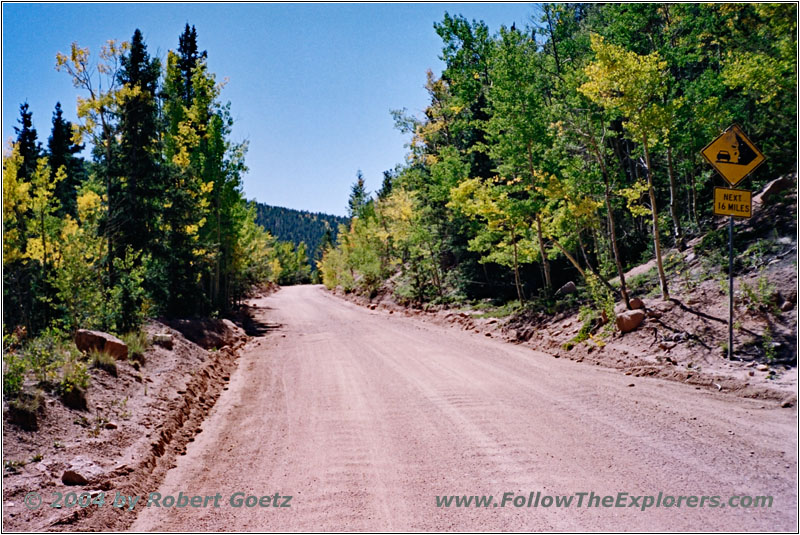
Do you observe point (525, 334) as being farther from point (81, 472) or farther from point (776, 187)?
point (81, 472)

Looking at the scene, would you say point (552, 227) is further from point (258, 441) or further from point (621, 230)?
point (258, 441)

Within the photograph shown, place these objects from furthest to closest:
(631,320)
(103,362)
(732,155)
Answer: (631,320) < (732,155) < (103,362)

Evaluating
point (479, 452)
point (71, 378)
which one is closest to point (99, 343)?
point (71, 378)

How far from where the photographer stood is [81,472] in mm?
4922

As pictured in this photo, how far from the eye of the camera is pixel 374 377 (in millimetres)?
10273

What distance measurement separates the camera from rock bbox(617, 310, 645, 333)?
11109 mm

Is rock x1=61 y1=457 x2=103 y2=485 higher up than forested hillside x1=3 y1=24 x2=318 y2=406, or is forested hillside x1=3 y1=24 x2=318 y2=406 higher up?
forested hillside x1=3 y1=24 x2=318 y2=406

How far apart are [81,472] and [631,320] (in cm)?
1075

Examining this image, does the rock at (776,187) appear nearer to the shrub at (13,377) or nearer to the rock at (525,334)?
the rock at (525,334)

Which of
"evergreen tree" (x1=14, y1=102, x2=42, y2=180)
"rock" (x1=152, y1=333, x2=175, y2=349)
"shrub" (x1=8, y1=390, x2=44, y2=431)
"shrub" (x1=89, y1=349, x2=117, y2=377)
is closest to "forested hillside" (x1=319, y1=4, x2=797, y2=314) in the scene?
"rock" (x1=152, y1=333, x2=175, y2=349)

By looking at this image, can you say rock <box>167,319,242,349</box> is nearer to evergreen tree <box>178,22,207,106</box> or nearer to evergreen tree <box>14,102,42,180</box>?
evergreen tree <box>178,22,207,106</box>

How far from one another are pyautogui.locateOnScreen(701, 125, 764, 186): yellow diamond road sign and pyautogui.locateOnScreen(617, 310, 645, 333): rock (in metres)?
3.55

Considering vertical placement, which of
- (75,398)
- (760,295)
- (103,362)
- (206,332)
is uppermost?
(760,295)

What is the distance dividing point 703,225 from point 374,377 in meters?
12.8
